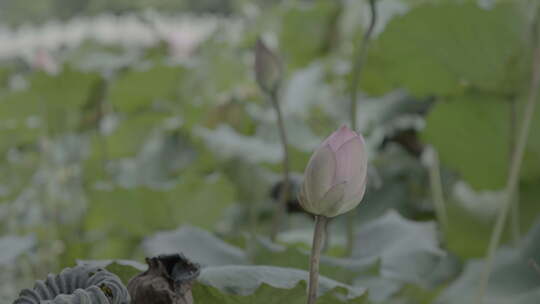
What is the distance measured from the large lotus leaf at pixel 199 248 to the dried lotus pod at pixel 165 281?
266mm

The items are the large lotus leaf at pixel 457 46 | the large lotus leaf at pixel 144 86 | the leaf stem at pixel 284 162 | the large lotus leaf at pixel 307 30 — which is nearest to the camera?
the leaf stem at pixel 284 162

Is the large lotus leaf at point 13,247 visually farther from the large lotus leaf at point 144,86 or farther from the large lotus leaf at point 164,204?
the large lotus leaf at point 144,86

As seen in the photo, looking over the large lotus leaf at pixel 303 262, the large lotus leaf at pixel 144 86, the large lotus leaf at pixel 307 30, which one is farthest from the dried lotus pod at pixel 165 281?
the large lotus leaf at pixel 307 30

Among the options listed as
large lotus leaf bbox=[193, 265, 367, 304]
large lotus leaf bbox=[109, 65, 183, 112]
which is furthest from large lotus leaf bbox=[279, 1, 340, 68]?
large lotus leaf bbox=[193, 265, 367, 304]

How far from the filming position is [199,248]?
64cm

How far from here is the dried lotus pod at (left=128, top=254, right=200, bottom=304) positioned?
0.32 metres

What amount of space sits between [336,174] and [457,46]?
0.50 m

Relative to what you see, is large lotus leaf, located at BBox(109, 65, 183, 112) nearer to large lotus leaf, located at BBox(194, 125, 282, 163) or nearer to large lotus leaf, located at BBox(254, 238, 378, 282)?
large lotus leaf, located at BBox(194, 125, 282, 163)

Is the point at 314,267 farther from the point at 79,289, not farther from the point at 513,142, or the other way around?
the point at 513,142

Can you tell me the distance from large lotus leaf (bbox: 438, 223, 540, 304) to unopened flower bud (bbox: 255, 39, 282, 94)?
0.25 meters

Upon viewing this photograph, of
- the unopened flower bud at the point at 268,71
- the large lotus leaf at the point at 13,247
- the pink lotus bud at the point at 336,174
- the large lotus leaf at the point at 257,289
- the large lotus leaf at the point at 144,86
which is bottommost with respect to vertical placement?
the large lotus leaf at the point at 257,289

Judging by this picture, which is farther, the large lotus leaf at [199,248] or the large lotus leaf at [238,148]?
the large lotus leaf at [238,148]

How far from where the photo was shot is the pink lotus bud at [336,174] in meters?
0.37

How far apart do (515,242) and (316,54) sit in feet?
3.39
